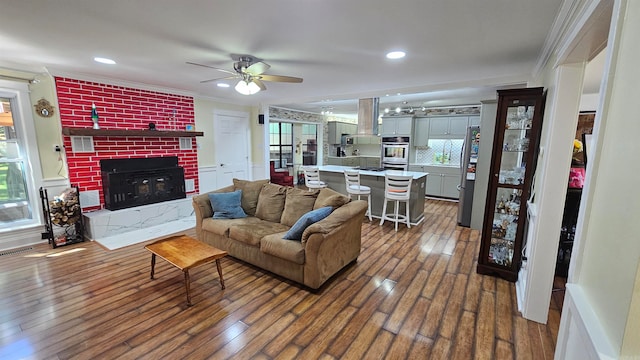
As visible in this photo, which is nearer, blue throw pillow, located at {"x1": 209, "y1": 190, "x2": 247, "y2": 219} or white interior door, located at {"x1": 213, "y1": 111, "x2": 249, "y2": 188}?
blue throw pillow, located at {"x1": 209, "y1": 190, "x2": 247, "y2": 219}

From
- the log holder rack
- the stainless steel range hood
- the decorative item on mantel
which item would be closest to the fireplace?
the log holder rack

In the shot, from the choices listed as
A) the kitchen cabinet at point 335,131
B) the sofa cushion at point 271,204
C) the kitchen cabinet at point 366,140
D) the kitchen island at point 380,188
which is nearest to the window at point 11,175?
the sofa cushion at point 271,204

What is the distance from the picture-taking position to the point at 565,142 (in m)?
2.04

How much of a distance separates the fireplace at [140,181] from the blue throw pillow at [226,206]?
1669 mm

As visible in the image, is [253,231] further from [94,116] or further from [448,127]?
[448,127]

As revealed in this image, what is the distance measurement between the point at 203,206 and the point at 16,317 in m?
1.83

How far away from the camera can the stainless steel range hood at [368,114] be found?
4.94 metres

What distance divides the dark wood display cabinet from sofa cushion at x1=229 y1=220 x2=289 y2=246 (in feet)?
7.65

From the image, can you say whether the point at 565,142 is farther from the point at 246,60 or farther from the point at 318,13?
the point at 246,60

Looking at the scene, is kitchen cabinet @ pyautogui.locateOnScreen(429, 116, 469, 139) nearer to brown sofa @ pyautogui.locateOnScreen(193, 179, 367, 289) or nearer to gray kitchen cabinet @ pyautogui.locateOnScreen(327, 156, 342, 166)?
gray kitchen cabinet @ pyautogui.locateOnScreen(327, 156, 342, 166)

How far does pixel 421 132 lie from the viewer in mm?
6961

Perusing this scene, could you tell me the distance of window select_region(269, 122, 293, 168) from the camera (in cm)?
809

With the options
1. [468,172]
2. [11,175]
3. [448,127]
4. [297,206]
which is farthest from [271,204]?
[448,127]

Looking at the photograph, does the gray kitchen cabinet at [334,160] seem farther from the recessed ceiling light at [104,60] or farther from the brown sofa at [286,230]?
the recessed ceiling light at [104,60]
